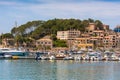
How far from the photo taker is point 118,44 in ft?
304

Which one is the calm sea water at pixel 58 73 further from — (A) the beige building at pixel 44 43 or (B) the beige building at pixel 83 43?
(A) the beige building at pixel 44 43

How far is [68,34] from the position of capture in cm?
9362

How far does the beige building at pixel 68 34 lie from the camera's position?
93625mm

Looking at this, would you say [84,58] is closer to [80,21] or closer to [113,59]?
[113,59]

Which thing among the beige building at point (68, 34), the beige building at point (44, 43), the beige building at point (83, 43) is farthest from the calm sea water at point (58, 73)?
the beige building at point (68, 34)

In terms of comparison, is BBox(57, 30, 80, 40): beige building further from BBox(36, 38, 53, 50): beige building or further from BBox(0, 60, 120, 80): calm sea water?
BBox(0, 60, 120, 80): calm sea water

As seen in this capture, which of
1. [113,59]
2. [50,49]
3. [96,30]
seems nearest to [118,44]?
[96,30]

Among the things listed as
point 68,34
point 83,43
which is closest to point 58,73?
point 83,43

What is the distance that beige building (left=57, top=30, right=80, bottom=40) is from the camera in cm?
9362

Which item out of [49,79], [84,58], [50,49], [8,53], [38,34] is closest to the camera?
[49,79]

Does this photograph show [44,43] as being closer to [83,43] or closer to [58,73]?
[83,43]

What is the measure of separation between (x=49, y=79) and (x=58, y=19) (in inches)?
2671

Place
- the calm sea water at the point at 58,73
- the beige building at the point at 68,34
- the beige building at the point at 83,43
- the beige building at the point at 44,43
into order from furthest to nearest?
the beige building at the point at 68,34, the beige building at the point at 44,43, the beige building at the point at 83,43, the calm sea water at the point at 58,73

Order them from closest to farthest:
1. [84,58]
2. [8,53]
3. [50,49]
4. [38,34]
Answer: [84,58] < [8,53] < [50,49] < [38,34]
